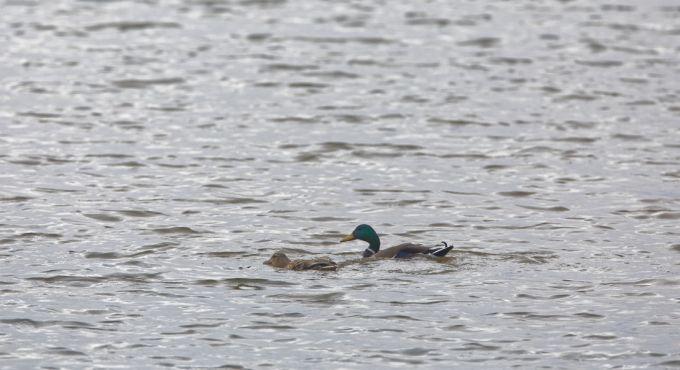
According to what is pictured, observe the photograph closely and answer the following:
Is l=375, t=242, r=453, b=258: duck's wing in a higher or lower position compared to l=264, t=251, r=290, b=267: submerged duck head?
lower

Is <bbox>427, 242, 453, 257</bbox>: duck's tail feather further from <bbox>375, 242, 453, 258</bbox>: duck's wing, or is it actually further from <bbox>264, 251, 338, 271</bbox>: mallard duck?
<bbox>264, 251, 338, 271</bbox>: mallard duck

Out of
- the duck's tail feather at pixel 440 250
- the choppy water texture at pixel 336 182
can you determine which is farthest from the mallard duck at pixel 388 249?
the choppy water texture at pixel 336 182

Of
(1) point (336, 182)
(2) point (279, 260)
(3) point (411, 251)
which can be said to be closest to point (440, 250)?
(3) point (411, 251)

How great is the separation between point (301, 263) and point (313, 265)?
14cm

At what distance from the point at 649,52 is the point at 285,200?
12.9m

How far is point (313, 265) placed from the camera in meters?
15.5

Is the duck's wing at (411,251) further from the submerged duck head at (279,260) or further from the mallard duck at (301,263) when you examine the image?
the submerged duck head at (279,260)

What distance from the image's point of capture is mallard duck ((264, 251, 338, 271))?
15477 mm

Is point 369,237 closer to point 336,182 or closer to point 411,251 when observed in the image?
point 411,251

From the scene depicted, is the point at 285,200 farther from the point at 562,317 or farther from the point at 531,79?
the point at 531,79

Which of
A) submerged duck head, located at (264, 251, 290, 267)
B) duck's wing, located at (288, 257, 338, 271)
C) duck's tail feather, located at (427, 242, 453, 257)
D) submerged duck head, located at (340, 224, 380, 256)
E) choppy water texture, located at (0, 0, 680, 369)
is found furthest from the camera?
submerged duck head, located at (340, 224, 380, 256)

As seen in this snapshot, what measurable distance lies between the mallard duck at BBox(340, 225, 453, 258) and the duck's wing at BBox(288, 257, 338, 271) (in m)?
0.72

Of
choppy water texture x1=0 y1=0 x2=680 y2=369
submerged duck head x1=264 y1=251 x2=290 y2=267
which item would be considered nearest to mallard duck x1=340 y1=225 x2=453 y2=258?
choppy water texture x1=0 y1=0 x2=680 y2=369

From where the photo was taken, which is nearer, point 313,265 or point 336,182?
point 313,265
